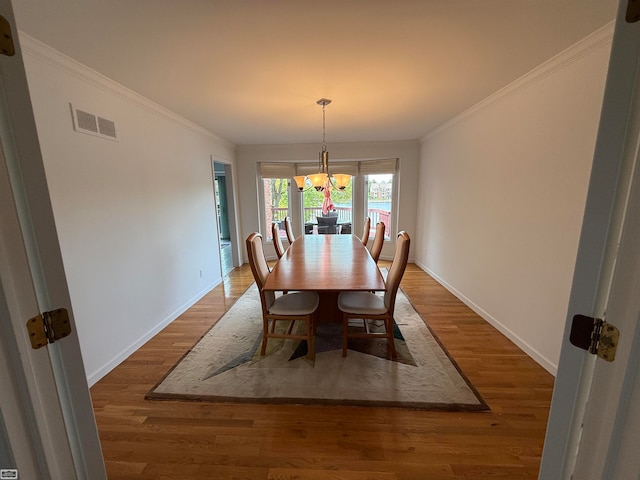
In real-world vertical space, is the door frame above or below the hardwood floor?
above

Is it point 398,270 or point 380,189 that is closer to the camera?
point 398,270

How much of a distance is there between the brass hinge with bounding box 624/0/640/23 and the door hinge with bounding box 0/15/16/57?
4.79ft

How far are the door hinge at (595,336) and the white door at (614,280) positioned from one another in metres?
0.01

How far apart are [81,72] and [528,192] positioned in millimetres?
3680

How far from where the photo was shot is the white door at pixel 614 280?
1.90ft

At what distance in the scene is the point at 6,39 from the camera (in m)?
0.62

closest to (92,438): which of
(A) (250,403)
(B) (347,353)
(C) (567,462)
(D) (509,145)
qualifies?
(A) (250,403)

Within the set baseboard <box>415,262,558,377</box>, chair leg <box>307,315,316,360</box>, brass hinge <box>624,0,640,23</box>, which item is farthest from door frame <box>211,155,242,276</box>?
brass hinge <box>624,0,640,23</box>

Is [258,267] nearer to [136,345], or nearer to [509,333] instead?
[136,345]

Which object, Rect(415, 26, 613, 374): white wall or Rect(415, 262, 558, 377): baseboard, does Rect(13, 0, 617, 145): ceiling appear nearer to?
Rect(415, 26, 613, 374): white wall

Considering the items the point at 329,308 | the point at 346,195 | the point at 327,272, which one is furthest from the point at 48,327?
the point at 346,195

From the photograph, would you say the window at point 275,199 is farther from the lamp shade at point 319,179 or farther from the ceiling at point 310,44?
the ceiling at point 310,44

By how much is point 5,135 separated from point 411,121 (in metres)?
3.83

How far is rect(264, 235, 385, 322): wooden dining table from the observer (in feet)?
6.42
